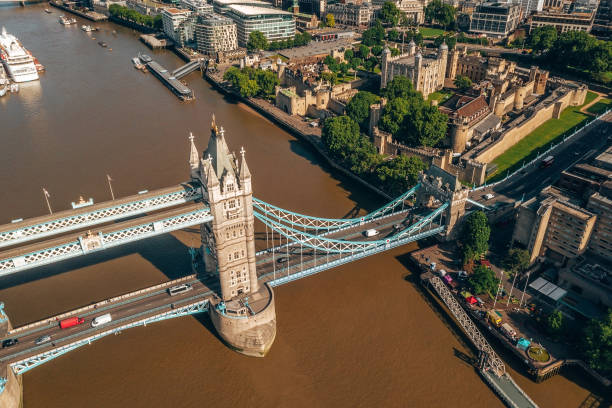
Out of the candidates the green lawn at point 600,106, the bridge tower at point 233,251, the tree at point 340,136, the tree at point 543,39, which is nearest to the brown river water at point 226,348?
the bridge tower at point 233,251

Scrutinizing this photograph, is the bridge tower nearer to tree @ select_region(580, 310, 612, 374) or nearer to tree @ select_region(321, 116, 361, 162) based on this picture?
tree @ select_region(580, 310, 612, 374)

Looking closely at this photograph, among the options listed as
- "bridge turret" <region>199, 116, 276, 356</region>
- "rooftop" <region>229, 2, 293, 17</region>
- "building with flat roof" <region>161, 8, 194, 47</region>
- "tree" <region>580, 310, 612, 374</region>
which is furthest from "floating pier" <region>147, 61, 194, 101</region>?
"tree" <region>580, 310, 612, 374</region>

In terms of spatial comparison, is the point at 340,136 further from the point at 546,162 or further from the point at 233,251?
the point at 233,251

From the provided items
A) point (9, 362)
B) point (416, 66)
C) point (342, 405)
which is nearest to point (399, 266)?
point (342, 405)

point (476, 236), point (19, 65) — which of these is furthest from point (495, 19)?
point (19, 65)

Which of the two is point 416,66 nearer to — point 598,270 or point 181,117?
point 181,117

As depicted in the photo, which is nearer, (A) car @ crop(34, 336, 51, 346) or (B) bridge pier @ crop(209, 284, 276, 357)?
(A) car @ crop(34, 336, 51, 346)

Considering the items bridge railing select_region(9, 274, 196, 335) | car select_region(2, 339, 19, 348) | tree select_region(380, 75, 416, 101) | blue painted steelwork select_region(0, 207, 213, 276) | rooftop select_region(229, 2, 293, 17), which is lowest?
car select_region(2, 339, 19, 348)

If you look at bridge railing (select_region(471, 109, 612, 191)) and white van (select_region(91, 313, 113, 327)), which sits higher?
bridge railing (select_region(471, 109, 612, 191))
